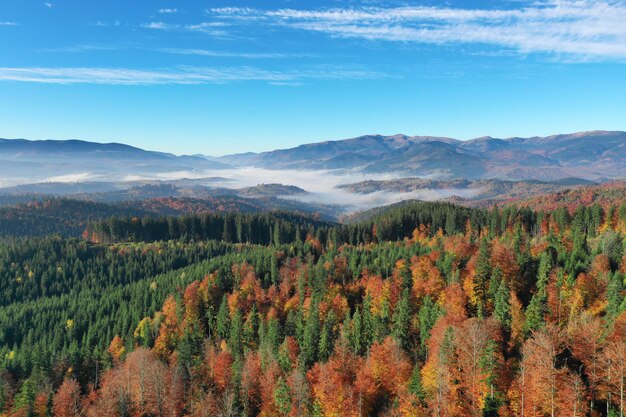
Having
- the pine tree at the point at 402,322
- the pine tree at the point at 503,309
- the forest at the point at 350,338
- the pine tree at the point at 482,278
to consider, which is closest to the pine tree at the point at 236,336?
the forest at the point at 350,338

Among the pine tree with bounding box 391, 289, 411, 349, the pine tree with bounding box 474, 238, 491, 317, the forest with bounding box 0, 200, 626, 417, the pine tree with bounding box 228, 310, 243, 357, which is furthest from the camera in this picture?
the pine tree with bounding box 228, 310, 243, 357

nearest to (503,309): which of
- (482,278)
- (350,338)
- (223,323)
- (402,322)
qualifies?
(482,278)

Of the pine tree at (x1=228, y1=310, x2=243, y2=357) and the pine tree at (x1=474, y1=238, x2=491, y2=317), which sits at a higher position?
the pine tree at (x1=474, y1=238, x2=491, y2=317)

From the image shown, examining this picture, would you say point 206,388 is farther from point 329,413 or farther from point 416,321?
point 416,321

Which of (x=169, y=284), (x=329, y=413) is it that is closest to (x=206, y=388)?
(x=329, y=413)

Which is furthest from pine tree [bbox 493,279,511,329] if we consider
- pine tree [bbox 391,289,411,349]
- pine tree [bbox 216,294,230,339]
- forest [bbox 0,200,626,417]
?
pine tree [bbox 216,294,230,339]

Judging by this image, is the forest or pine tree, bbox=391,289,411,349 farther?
pine tree, bbox=391,289,411,349

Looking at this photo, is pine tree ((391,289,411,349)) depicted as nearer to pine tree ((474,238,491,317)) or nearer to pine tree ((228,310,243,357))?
pine tree ((474,238,491,317))

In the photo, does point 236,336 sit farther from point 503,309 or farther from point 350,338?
point 503,309

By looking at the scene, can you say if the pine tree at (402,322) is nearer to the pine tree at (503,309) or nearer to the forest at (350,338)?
the forest at (350,338)
